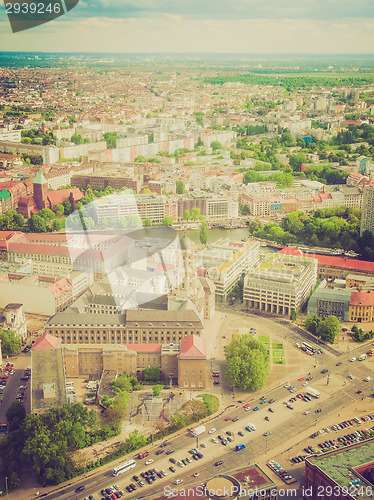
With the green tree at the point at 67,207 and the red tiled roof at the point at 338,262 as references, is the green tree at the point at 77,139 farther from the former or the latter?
the red tiled roof at the point at 338,262

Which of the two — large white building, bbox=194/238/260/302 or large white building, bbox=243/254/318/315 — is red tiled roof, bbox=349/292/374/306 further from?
large white building, bbox=194/238/260/302

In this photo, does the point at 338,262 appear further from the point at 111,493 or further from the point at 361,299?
the point at 111,493

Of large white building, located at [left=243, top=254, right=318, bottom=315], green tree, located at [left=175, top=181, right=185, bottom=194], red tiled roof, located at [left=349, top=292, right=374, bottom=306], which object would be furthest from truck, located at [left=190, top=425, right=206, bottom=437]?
green tree, located at [left=175, top=181, right=185, bottom=194]

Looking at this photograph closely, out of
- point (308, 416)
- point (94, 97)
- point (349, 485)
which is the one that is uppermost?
point (94, 97)

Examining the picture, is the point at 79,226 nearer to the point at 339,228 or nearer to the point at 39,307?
the point at 39,307

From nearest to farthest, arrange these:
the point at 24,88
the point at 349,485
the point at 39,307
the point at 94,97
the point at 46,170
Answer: the point at 349,485 < the point at 39,307 < the point at 46,170 < the point at 24,88 < the point at 94,97

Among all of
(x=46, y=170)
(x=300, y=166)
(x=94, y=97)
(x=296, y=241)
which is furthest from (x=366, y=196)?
(x=94, y=97)
